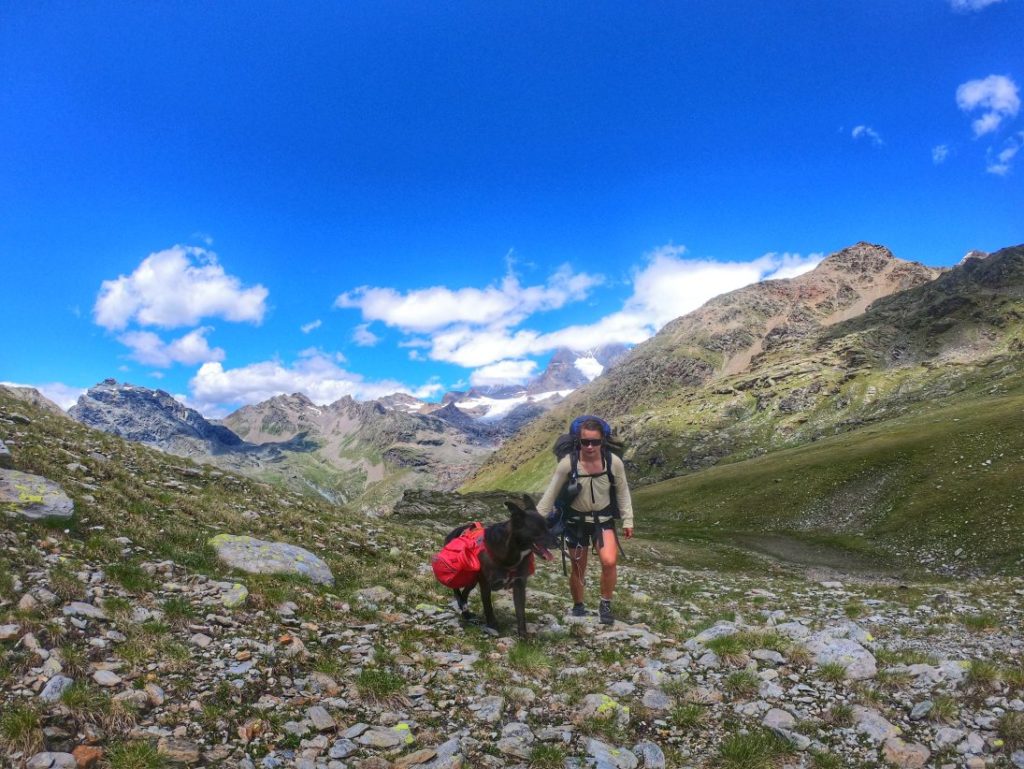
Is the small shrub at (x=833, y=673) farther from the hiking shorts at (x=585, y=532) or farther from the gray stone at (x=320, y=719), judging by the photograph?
the gray stone at (x=320, y=719)

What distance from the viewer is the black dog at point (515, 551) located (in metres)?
10.3

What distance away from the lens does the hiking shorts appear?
12.0 m

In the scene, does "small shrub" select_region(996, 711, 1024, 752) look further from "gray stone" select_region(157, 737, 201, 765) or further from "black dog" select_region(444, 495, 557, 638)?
"gray stone" select_region(157, 737, 201, 765)

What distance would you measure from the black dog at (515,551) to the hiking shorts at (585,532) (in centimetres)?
170

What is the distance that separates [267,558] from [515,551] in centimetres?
644

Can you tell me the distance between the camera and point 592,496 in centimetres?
1201

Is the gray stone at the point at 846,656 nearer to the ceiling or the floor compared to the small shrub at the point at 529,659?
nearer to the floor

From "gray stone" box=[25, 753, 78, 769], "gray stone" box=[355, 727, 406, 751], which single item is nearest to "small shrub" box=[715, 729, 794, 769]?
"gray stone" box=[355, 727, 406, 751]

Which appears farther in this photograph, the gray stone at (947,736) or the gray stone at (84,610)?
the gray stone at (84,610)

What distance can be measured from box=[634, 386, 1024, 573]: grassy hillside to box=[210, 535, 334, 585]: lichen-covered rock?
43.6 m

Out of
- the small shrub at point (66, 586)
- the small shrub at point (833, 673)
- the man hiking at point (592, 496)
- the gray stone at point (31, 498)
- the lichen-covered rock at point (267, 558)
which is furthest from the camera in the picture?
the lichen-covered rock at point (267, 558)

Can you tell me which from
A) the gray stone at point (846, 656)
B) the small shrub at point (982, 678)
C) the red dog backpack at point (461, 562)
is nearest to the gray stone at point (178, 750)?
the red dog backpack at point (461, 562)

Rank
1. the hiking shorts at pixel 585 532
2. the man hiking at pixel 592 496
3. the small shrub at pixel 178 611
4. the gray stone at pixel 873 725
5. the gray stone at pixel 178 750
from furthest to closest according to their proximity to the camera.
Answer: the hiking shorts at pixel 585 532
the man hiking at pixel 592 496
the small shrub at pixel 178 611
the gray stone at pixel 873 725
the gray stone at pixel 178 750

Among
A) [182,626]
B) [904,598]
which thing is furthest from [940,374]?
[182,626]
